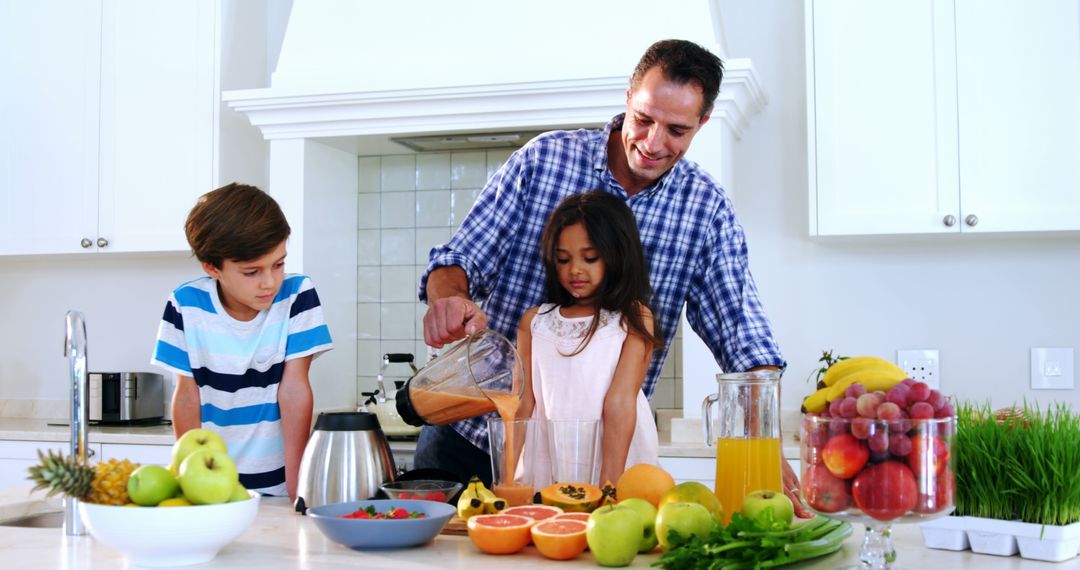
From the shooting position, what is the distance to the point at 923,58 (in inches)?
111

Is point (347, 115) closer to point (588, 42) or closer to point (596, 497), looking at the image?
point (588, 42)

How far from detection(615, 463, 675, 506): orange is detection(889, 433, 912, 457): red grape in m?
0.37

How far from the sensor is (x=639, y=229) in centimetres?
205

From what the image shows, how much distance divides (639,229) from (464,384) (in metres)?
0.59

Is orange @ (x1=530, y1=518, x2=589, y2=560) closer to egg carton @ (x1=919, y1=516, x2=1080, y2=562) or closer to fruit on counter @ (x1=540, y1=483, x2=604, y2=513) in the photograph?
fruit on counter @ (x1=540, y1=483, x2=604, y2=513)

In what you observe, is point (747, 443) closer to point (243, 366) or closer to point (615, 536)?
point (615, 536)

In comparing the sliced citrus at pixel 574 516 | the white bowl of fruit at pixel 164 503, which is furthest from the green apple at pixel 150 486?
the sliced citrus at pixel 574 516

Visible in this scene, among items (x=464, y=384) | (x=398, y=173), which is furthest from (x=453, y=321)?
(x=398, y=173)

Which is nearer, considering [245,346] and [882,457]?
[882,457]

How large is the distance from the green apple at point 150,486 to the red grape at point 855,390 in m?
0.77

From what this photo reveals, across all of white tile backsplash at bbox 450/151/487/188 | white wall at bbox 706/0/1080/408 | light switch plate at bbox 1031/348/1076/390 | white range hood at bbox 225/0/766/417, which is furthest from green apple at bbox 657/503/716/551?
white tile backsplash at bbox 450/151/487/188

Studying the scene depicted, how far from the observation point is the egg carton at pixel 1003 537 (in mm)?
1201

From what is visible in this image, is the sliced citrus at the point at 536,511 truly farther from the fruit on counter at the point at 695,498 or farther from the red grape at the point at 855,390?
the red grape at the point at 855,390

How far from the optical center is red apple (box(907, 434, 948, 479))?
106cm
